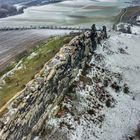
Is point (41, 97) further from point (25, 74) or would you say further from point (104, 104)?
point (104, 104)

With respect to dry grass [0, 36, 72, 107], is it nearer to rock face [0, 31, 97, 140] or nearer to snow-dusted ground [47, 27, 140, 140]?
rock face [0, 31, 97, 140]

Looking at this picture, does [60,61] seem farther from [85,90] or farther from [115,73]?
[115,73]

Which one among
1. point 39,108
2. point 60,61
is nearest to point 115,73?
point 60,61

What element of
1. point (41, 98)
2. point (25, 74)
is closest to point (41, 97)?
point (41, 98)

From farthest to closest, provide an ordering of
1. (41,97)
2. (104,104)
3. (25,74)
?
(25,74), (104,104), (41,97)

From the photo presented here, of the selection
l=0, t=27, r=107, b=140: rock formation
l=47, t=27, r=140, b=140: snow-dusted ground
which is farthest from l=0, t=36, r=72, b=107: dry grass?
l=47, t=27, r=140, b=140: snow-dusted ground

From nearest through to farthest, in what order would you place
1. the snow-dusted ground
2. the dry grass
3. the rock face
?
the rock face
the snow-dusted ground
the dry grass

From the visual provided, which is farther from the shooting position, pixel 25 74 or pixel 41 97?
pixel 25 74
